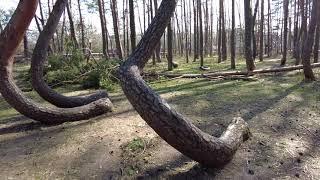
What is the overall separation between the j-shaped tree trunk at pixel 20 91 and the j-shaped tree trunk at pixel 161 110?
106 inches

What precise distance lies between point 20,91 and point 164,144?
127 inches

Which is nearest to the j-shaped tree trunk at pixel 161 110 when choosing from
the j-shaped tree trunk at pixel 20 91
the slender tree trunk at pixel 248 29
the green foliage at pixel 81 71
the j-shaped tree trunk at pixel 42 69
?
the j-shaped tree trunk at pixel 20 91

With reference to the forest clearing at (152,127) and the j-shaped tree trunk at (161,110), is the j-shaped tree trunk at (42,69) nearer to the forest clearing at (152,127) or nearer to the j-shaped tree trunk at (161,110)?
the forest clearing at (152,127)

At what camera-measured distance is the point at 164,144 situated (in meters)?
5.55

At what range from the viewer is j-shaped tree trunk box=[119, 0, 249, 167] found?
4.05 metres

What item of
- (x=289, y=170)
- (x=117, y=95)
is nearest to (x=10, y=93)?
(x=117, y=95)

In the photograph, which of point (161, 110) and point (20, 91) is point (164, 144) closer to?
point (161, 110)

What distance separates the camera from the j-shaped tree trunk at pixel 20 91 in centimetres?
589

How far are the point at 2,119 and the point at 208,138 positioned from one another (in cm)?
542

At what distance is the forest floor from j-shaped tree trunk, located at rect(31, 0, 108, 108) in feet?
2.49

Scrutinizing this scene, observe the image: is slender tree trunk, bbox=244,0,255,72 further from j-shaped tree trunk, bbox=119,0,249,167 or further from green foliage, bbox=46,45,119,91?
j-shaped tree trunk, bbox=119,0,249,167

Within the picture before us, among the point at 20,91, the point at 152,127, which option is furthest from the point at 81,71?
the point at 152,127

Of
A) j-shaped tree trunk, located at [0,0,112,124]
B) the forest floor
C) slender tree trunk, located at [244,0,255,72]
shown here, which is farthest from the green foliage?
slender tree trunk, located at [244,0,255,72]

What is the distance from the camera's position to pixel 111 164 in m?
4.98
